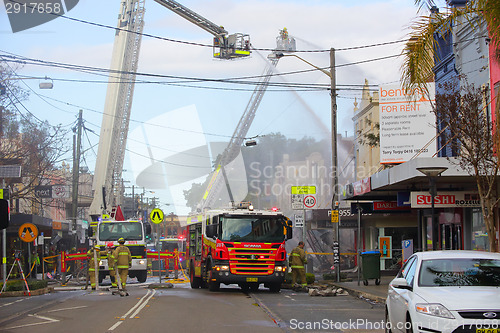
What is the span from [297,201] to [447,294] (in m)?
18.0

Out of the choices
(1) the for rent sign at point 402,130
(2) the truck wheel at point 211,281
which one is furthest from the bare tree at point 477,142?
(2) the truck wheel at point 211,281

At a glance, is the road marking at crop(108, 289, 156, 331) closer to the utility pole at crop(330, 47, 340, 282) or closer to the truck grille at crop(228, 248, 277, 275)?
the truck grille at crop(228, 248, 277, 275)

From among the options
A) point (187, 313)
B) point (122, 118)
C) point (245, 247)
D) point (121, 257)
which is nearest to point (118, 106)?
point (122, 118)

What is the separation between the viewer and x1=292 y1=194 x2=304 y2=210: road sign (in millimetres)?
26641

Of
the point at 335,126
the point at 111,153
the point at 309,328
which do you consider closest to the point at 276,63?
the point at 111,153

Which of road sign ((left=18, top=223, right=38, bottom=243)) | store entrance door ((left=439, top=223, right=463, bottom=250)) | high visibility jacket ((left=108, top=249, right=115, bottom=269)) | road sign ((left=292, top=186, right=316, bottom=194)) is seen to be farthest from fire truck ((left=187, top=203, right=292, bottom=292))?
store entrance door ((left=439, top=223, right=463, bottom=250))

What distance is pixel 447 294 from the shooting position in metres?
8.71

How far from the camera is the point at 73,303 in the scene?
61.8 ft

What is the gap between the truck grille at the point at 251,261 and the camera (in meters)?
22.1

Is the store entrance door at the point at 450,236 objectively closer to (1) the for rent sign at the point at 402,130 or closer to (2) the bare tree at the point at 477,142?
(1) the for rent sign at the point at 402,130

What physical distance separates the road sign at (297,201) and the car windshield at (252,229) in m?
3.83

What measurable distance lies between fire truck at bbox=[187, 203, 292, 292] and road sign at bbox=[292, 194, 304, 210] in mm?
3649

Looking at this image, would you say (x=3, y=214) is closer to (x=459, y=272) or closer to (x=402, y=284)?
(x=402, y=284)

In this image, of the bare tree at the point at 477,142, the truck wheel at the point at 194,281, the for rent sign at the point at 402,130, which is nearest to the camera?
the bare tree at the point at 477,142
